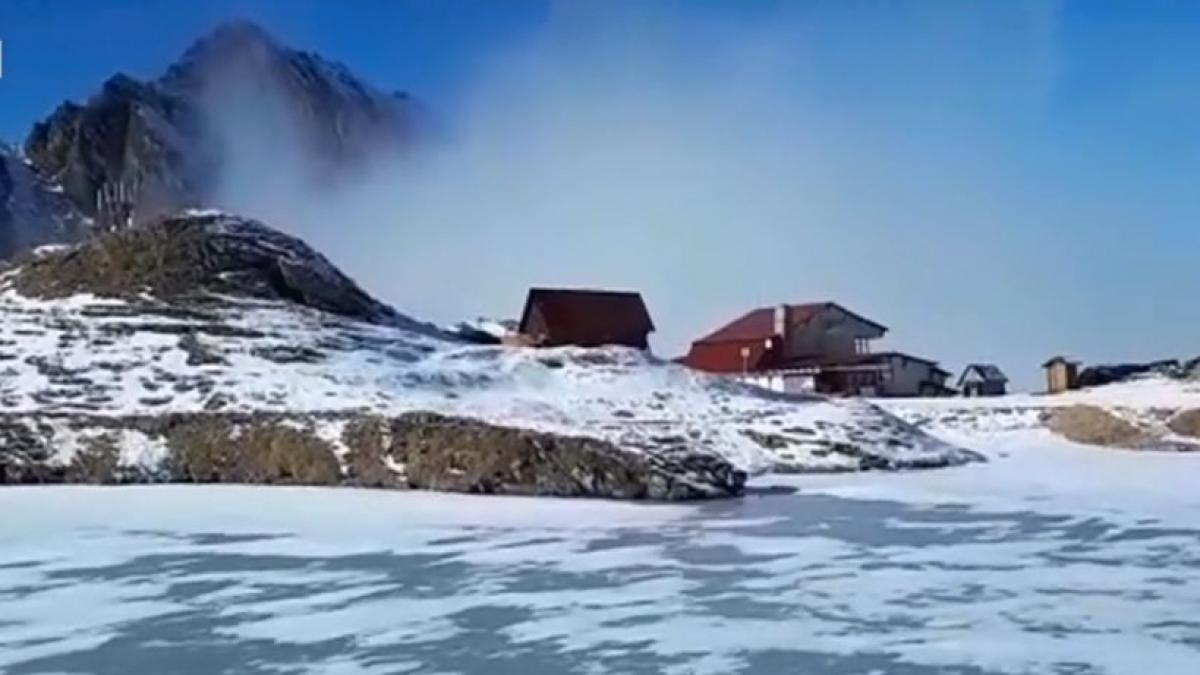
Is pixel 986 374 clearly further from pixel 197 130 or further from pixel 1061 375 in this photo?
pixel 197 130

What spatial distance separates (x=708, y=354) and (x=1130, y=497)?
37809 millimetres

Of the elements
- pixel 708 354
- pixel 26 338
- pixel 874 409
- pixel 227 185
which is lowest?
pixel 874 409

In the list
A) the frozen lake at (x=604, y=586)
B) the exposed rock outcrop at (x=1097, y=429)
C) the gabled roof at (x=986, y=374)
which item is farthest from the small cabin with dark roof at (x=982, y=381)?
the frozen lake at (x=604, y=586)

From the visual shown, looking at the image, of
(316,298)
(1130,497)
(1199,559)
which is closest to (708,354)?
(316,298)

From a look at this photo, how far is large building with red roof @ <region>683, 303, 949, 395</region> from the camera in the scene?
40.5 metres

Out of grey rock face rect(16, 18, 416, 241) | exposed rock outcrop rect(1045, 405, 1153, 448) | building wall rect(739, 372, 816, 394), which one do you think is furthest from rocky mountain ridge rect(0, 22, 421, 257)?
exposed rock outcrop rect(1045, 405, 1153, 448)

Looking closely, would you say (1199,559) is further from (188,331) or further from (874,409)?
(188,331)

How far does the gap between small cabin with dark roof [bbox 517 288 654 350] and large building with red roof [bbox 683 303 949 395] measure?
2.93m

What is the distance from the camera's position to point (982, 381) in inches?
1773

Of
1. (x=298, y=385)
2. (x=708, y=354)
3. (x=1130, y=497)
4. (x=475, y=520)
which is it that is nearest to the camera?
(x=475, y=520)

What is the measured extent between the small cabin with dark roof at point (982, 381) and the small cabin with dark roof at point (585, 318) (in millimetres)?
11766

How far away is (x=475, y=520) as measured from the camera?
8.16 meters

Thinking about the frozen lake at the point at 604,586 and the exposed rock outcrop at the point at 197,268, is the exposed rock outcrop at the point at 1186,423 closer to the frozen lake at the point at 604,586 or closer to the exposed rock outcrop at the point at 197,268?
the frozen lake at the point at 604,586

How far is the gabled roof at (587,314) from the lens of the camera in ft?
145
